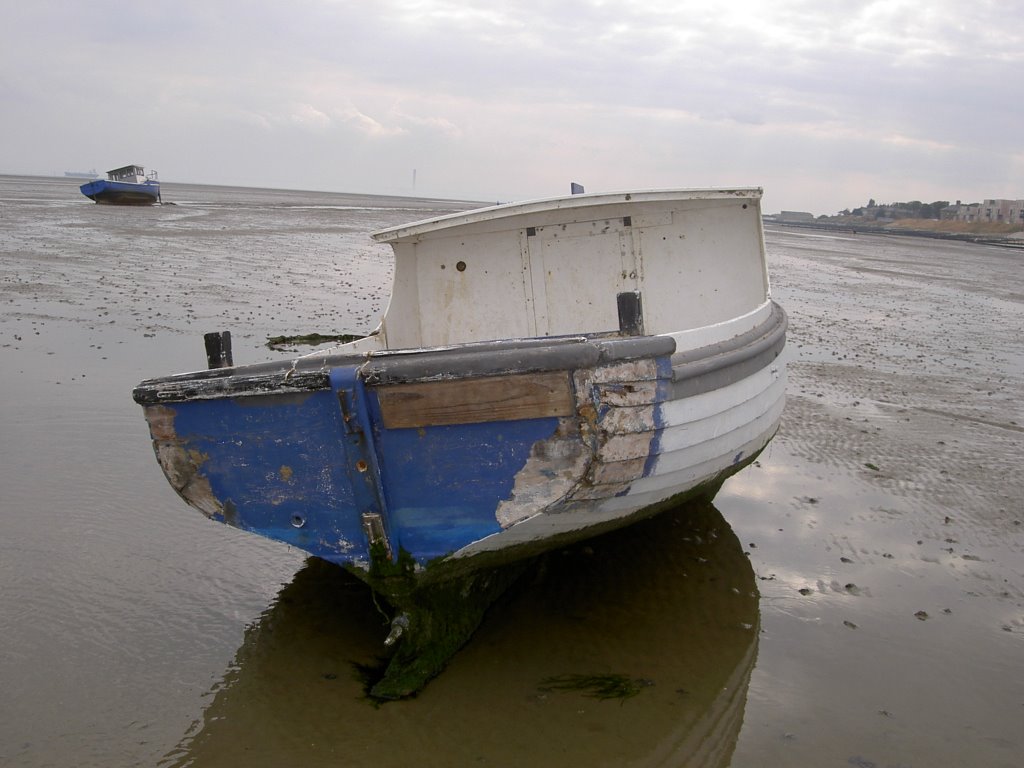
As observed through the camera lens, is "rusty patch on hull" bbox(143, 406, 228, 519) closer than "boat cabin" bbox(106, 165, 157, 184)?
Yes

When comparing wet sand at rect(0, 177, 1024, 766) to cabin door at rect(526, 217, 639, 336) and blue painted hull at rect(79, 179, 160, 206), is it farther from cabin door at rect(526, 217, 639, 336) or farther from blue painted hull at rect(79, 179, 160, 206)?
blue painted hull at rect(79, 179, 160, 206)

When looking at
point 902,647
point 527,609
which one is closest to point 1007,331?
point 902,647

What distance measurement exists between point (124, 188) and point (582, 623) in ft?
146

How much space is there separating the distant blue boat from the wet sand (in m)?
37.8

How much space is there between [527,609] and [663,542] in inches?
53.7

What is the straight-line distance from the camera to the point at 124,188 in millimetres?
42656

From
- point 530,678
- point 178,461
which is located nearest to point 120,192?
point 178,461

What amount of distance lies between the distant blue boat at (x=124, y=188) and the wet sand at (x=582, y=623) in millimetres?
37801

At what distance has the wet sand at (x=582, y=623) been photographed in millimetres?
3701

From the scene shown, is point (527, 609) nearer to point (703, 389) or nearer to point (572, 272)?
point (703, 389)

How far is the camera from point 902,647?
15.0 ft

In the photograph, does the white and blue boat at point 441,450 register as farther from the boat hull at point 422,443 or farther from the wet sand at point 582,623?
the wet sand at point 582,623

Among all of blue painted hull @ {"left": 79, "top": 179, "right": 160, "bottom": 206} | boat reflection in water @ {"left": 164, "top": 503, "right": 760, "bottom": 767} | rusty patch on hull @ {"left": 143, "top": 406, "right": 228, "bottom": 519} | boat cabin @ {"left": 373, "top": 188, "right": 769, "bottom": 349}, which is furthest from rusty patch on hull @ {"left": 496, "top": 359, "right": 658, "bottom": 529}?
blue painted hull @ {"left": 79, "top": 179, "right": 160, "bottom": 206}

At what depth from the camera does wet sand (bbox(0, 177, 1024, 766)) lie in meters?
3.70
